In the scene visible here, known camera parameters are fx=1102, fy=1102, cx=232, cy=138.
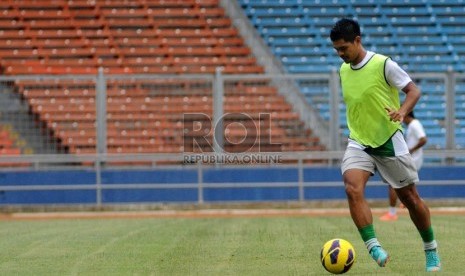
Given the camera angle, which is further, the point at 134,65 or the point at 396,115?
the point at 134,65

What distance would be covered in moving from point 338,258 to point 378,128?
4.08 feet

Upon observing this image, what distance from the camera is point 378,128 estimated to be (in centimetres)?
977

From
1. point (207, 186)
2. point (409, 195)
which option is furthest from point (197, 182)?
point (409, 195)

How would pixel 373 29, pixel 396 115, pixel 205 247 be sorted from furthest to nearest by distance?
pixel 373 29 → pixel 205 247 → pixel 396 115

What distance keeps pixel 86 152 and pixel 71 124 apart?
0.67 m

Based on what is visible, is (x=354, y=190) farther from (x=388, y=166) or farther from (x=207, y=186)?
(x=207, y=186)

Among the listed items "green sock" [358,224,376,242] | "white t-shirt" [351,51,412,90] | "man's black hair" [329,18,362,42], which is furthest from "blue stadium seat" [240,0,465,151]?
"green sock" [358,224,376,242]

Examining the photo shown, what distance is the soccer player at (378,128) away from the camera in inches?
378

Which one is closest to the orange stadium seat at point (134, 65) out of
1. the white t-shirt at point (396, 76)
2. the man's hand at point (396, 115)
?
the white t-shirt at point (396, 76)

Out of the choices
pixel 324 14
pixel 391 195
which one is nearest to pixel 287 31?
pixel 324 14

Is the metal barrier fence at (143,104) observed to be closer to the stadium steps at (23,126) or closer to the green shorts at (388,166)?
the stadium steps at (23,126)

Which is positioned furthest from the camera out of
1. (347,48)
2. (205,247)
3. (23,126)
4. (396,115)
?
(23,126)

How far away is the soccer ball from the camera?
369 inches

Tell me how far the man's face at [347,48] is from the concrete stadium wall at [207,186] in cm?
1361
